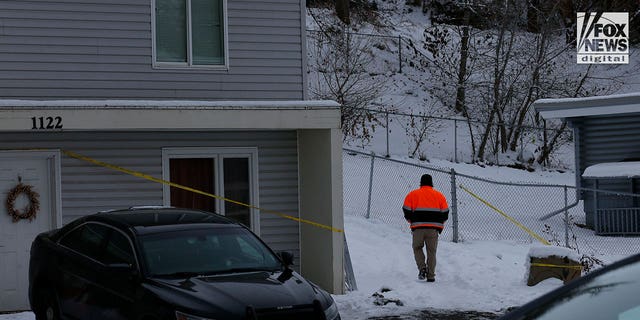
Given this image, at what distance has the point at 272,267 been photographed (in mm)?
9500

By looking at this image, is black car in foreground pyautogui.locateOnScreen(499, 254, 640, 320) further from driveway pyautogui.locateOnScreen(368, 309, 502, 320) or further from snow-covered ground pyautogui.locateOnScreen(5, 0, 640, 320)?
snow-covered ground pyautogui.locateOnScreen(5, 0, 640, 320)

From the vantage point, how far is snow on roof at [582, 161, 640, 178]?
20891 millimetres

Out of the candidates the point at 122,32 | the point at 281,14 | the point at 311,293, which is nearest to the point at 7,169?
the point at 122,32

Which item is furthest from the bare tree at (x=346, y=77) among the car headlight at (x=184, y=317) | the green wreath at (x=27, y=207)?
the car headlight at (x=184, y=317)

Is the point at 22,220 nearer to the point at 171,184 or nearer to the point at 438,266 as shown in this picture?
the point at 171,184

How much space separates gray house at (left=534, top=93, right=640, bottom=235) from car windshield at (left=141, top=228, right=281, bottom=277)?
12904mm

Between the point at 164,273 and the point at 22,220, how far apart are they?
523 centimetres

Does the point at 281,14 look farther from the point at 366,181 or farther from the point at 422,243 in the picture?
the point at 366,181

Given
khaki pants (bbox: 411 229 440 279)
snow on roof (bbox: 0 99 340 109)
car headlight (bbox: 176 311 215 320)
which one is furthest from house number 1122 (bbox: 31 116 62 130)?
khaki pants (bbox: 411 229 440 279)

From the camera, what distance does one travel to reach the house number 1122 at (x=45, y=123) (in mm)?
12328

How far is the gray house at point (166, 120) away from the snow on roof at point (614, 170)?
9371 mm

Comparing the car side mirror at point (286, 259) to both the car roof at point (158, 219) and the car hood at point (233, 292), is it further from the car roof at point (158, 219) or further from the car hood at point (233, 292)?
the car roof at point (158, 219)

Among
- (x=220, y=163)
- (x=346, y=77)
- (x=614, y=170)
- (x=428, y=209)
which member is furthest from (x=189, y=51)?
(x=346, y=77)

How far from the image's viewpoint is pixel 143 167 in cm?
1405
